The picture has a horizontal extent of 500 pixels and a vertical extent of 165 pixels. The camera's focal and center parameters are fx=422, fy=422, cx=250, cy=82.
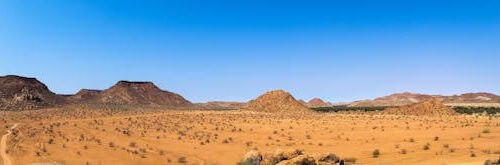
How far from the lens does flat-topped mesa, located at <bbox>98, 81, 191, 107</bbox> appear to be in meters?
90.5

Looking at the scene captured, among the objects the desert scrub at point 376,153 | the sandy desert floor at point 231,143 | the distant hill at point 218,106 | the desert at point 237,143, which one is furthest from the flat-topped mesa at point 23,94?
the desert scrub at point 376,153

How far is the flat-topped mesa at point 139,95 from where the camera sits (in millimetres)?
90500

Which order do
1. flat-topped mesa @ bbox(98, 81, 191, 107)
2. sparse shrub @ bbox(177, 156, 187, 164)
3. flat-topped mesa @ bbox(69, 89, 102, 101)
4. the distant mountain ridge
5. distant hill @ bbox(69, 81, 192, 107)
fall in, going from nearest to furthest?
sparse shrub @ bbox(177, 156, 187, 164) → the distant mountain ridge → distant hill @ bbox(69, 81, 192, 107) → flat-topped mesa @ bbox(98, 81, 191, 107) → flat-topped mesa @ bbox(69, 89, 102, 101)

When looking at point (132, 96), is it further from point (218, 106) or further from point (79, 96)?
point (218, 106)

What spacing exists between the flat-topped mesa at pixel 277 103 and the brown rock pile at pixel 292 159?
40.2 m

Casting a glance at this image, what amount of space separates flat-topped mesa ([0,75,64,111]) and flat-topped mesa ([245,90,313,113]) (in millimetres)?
30920

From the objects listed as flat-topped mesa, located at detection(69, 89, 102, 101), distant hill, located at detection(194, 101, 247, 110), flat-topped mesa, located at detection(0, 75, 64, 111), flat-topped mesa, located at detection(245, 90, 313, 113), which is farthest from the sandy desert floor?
flat-topped mesa, located at detection(69, 89, 102, 101)

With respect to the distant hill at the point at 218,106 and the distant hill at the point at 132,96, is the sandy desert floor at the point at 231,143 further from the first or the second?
the distant hill at the point at 218,106

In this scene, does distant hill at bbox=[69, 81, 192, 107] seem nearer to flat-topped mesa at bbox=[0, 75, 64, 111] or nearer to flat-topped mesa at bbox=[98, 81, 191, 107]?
flat-topped mesa at bbox=[98, 81, 191, 107]

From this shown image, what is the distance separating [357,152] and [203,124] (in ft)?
52.9

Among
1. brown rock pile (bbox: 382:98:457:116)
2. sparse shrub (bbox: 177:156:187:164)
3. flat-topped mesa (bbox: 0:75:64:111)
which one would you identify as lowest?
sparse shrub (bbox: 177:156:187:164)

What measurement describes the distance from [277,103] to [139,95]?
49.6 meters

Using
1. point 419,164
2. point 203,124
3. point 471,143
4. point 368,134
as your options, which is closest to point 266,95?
point 203,124

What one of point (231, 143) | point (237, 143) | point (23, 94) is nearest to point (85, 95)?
point (23, 94)
